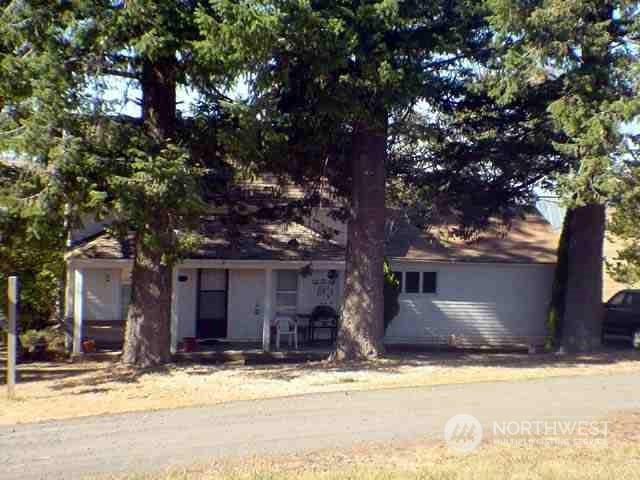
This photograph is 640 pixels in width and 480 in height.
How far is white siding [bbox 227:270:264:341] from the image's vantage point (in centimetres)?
2306

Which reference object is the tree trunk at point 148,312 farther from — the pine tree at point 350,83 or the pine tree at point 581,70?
the pine tree at point 581,70

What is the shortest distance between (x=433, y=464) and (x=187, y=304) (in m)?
15.0

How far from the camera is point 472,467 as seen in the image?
848cm

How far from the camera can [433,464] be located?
8664 millimetres

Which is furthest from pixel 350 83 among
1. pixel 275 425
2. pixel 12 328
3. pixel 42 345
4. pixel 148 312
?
pixel 42 345

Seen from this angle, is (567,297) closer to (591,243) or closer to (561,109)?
(591,243)

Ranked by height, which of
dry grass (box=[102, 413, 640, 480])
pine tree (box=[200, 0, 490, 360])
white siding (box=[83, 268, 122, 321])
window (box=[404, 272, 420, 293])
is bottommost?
dry grass (box=[102, 413, 640, 480])

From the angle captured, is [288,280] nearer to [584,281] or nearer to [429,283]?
[429,283]

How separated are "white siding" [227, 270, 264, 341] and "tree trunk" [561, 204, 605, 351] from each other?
822 centimetres

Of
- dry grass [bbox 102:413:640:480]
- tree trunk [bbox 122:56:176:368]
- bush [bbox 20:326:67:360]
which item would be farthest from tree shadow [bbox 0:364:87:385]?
dry grass [bbox 102:413:640:480]

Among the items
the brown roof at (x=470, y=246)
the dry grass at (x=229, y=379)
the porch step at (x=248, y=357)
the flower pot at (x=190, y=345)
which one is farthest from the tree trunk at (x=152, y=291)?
the brown roof at (x=470, y=246)

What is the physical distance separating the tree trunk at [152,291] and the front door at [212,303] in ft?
17.3

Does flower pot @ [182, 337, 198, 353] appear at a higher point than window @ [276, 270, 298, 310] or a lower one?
lower

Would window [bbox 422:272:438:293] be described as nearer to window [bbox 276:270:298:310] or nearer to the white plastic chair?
window [bbox 276:270:298:310]
